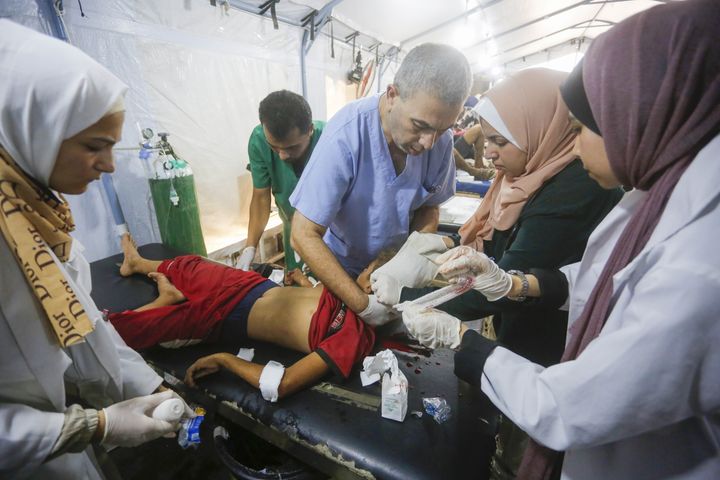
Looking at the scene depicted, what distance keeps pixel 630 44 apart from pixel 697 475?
3.02 feet

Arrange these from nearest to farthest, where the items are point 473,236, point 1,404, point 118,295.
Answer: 1. point 1,404
2. point 473,236
3. point 118,295

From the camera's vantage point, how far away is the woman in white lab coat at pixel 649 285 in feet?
1.76

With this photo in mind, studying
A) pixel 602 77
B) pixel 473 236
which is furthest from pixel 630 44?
pixel 473 236

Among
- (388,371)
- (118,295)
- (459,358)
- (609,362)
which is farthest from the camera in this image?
(118,295)

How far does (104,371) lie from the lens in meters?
1.02

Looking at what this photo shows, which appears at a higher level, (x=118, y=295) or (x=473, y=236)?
(x=473, y=236)

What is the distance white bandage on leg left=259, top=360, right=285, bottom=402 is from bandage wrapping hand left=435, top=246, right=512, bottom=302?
0.81 m

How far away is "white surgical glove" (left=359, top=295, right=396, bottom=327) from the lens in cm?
149

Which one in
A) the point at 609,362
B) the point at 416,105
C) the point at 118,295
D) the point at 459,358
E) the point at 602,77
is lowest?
the point at 118,295

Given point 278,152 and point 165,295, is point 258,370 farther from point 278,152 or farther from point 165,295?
point 278,152

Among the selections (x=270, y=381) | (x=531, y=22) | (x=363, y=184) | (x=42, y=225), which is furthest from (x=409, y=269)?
(x=531, y=22)

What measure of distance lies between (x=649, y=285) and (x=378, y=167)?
110 centimetres

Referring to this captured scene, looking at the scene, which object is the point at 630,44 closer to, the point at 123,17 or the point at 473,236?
the point at 473,236

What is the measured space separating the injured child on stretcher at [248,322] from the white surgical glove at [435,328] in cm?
39
